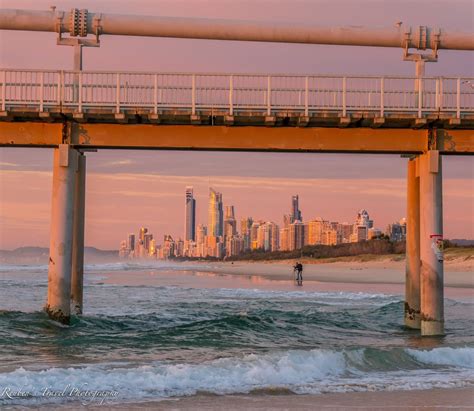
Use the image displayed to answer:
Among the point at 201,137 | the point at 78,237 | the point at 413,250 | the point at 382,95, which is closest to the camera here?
the point at 382,95

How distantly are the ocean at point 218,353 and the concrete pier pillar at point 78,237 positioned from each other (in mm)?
1182

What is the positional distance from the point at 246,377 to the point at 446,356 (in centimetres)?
722

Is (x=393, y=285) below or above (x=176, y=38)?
below

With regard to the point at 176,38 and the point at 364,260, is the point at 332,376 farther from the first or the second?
the point at 364,260

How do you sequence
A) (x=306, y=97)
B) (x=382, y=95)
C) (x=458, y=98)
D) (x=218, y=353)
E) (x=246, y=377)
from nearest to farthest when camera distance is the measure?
(x=246, y=377) → (x=218, y=353) → (x=306, y=97) → (x=382, y=95) → (x=458, y=98)

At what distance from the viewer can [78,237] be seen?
3488 cm

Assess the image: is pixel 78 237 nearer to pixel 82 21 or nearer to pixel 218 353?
pixel 82 21

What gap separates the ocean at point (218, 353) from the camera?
20.3 m

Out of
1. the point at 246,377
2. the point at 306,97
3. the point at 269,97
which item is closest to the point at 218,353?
the point at 246,377

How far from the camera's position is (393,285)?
7588cm

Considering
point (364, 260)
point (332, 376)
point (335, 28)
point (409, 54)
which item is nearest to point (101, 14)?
point (335, 28)

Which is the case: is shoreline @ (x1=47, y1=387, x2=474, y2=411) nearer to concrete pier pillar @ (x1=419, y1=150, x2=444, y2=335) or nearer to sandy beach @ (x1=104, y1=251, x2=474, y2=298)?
concrete pier pillar @ (x1=419, y1=150, x2=444, y2=335)

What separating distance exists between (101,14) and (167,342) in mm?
11412

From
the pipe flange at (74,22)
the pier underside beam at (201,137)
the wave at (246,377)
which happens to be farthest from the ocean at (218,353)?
the pipe flange at (74,22)
